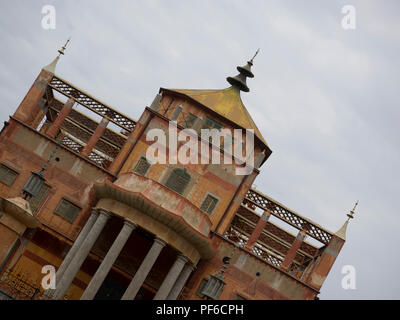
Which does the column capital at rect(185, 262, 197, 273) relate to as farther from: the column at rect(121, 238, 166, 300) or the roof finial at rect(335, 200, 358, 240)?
the roof finial at rect(335, 200, 358, 240)

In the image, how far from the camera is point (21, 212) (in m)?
21.8

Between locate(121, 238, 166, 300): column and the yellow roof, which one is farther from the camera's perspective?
the yellow roof

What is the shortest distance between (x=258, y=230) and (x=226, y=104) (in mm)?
8225

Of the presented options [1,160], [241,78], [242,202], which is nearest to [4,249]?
[1,160]

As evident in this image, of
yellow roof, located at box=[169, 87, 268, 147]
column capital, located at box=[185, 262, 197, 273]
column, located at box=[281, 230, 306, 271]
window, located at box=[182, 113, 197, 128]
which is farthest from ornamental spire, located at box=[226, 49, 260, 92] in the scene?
column capital, located at box=[185, 262, 197, 273]

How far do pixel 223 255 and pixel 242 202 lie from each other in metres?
4.09

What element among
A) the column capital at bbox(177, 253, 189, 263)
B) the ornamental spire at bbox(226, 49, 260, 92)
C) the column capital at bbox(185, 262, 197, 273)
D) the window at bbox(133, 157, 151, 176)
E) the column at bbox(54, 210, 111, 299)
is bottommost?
the column at bbox(54, 210, 111, 299)

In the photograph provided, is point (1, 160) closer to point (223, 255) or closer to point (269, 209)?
point (223, 255)

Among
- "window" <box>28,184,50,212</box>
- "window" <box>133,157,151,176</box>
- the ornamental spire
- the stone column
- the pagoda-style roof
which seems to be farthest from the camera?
the ornamental spire

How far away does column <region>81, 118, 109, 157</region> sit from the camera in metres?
26.3

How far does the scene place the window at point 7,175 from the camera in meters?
25.0

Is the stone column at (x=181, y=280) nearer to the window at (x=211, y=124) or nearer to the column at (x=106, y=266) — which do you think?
the column at (x=106, y=266)

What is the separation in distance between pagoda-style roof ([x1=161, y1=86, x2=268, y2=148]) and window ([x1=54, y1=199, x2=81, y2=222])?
924cm
